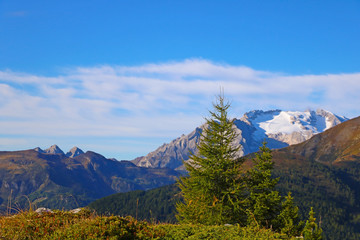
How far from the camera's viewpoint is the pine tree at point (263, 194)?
91.8 feet

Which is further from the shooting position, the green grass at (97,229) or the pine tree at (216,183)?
the pine tree at (216,183)

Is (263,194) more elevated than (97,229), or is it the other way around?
(97,229)

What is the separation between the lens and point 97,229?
11.6 meters

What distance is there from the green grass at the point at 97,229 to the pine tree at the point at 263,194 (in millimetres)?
14739

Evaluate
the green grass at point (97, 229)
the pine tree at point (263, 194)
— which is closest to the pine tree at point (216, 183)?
the pine tree at point (263, 194)

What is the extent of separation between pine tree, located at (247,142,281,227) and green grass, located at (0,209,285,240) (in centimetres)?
1474

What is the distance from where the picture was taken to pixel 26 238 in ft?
37.9

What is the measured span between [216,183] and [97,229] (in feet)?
61.0

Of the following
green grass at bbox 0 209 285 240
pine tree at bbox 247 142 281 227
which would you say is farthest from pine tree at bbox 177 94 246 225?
green grass at bbox 0 209 285 240

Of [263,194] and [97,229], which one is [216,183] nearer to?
[263,194]

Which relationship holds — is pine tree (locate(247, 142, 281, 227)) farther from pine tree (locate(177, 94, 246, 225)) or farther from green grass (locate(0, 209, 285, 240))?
green grass (locate(0, 209, 285, 240))

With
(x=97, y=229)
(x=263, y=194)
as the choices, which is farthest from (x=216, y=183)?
(x=97, y=229)

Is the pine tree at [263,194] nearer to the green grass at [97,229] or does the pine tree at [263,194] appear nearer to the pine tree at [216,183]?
the pine tree at [216,183]

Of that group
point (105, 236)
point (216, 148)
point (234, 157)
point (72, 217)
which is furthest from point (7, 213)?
point (234, 157)
